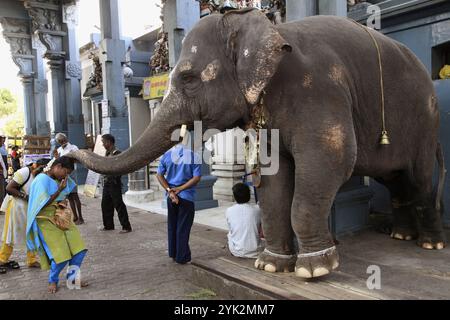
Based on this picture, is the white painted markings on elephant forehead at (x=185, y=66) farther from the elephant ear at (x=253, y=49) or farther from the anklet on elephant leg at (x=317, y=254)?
the anklet on elephant leg at (x=317, y=254)

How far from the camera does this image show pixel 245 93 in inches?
124

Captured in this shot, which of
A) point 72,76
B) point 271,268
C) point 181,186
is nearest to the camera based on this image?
point 271,268

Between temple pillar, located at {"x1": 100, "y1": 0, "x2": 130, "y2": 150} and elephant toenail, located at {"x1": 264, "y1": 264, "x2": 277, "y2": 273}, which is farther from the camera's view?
temple pillar, located at {"x1": 100, "y1": 0, "x2": 130, "y2": 150}

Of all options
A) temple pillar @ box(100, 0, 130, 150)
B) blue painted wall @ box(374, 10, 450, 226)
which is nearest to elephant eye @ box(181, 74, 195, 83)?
blue painted wall @ box(374, 10, 450, 226)

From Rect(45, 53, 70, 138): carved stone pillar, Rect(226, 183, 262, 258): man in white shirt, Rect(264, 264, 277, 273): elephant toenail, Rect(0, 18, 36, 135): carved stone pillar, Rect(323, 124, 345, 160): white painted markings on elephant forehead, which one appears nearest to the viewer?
Rect(323, 124, 345, 160): white painted markings on elephant forehead

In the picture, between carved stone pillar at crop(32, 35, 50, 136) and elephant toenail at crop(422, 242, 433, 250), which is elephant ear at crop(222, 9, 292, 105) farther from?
carved stone pillar at crop(32, 35, 50, 136)

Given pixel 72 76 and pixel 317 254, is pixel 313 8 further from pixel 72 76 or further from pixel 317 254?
pixel 72 76

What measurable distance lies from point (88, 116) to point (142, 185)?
10.8m

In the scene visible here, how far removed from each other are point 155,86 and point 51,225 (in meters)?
7.40

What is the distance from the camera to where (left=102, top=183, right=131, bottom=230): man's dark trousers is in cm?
664

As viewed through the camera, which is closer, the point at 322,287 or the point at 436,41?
the point at 322,287

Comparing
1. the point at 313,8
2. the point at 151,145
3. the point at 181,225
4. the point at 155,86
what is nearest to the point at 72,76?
the point at 155,86

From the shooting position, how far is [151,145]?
3.33m

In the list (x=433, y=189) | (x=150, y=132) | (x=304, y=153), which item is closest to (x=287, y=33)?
(x=304, y=153)
